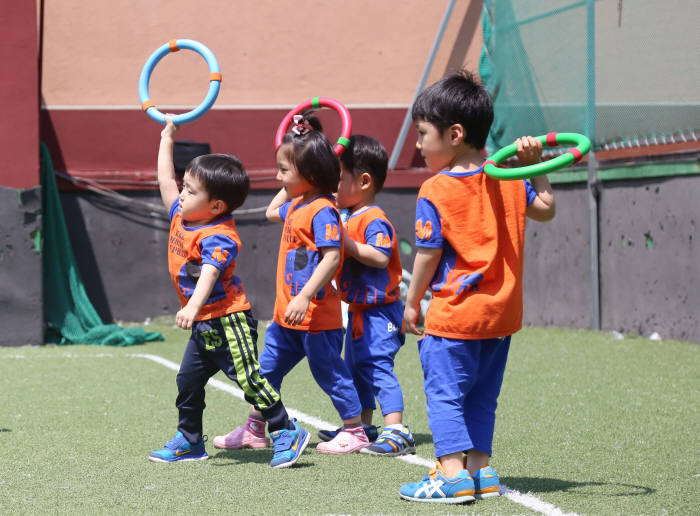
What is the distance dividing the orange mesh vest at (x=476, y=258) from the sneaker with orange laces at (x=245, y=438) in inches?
52.1

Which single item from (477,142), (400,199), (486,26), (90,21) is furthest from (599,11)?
(477,142)

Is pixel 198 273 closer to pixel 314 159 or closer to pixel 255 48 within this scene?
pixel 314 159

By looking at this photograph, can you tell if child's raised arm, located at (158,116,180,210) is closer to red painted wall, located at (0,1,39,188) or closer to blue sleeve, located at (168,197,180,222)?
blue sleeve, located at (168,197,180,222)

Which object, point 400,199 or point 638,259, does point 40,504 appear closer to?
point 638,259

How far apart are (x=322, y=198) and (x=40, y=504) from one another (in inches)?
64.9

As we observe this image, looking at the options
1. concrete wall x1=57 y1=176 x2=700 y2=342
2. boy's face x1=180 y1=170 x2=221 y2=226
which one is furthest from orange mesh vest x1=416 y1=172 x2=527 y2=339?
concrete wall x1=57 y1=176 x2=700 y2=342

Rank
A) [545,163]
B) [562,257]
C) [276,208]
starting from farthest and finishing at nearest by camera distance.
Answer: [562,257] → [276,208] → [545,163]

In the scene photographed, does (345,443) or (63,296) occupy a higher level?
(63,296)

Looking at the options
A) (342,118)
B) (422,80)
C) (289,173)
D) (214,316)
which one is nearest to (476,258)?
(289,173)

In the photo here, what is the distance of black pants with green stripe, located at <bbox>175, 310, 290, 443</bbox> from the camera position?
3.90 meters

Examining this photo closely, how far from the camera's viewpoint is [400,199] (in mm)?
10656

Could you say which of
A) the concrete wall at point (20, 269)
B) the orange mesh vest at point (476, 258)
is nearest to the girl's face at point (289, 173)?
the orange mesh vest at point (476, 258)

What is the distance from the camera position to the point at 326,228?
3896mm

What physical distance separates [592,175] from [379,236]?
522 centimetres
